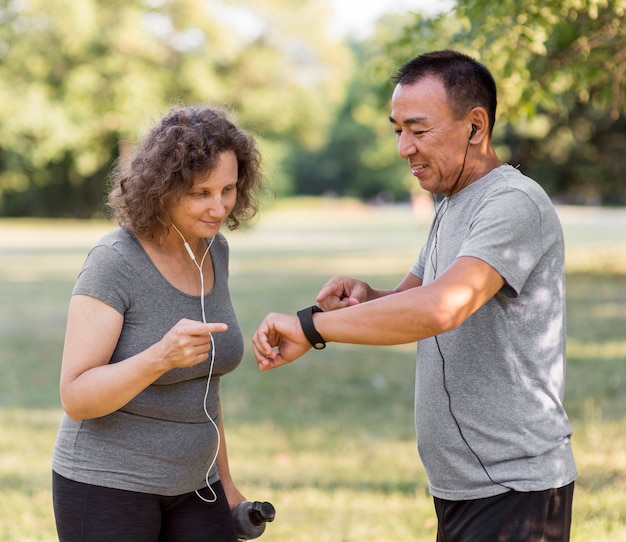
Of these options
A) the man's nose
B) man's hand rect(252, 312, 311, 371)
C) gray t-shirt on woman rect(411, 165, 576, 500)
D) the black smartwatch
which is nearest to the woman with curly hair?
man's hand rect(252, 312, 311, 371)

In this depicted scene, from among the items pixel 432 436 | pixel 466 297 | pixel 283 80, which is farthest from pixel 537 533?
pixel 283 80

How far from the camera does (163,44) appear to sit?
47.3 meters

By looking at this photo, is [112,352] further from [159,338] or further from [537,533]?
[537,533]

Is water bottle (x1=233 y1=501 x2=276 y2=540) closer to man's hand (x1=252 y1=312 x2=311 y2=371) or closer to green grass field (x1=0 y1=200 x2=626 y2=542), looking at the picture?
man's hand (x1=252 y1=312 x2=311 y2=371)

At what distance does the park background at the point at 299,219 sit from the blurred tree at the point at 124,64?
0.37 ft

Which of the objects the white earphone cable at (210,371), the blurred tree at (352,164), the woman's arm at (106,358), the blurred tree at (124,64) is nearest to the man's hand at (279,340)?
the woman's arm at (106,358)

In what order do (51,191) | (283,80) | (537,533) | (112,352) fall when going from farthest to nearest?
1. (51,191)
2. (283,80)
3. (112,352)
4. (537,533)

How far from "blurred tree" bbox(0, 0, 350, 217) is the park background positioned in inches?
4.4

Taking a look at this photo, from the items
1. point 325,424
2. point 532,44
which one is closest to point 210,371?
point 532,44

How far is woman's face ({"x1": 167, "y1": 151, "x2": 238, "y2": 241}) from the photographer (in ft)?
10.3

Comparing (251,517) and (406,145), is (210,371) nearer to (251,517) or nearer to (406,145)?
(251,517)

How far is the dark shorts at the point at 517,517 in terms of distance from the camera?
2734mm

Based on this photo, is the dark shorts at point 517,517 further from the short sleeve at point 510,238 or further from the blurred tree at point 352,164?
the blurred tree at point 352,164

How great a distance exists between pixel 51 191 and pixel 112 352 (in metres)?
54.5
